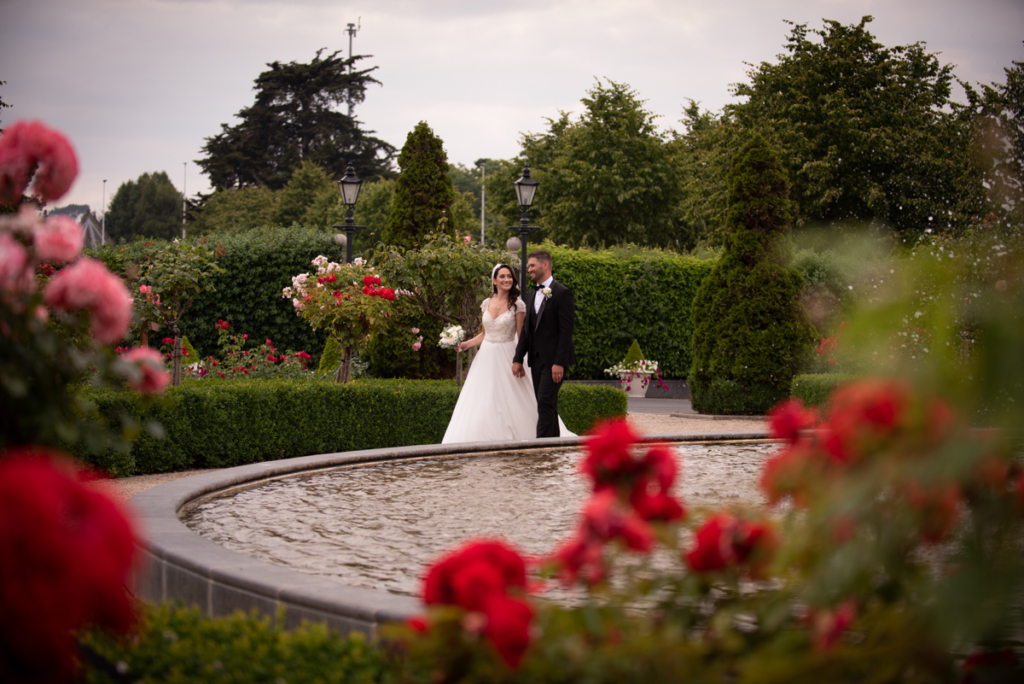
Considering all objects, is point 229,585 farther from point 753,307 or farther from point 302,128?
point 302,128

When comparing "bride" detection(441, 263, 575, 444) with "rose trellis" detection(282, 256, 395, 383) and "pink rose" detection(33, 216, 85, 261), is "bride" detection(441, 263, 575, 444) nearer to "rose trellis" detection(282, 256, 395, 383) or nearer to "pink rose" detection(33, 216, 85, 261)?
"rose trellis" detection(282, 256, 395, 383)

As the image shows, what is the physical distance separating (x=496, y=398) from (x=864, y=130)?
963 inches

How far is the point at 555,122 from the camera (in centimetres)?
3834

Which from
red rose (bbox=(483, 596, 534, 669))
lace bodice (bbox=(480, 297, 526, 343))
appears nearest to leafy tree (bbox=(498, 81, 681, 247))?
lace bodice (bbox=(480, 297, 526, 343))

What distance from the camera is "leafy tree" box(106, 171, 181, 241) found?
221 ft

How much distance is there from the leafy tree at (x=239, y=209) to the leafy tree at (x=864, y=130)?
76.5 ft

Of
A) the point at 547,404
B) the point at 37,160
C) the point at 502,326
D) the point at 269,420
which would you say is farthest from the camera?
the point at 502,326

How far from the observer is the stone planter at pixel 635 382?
2062 centimetres

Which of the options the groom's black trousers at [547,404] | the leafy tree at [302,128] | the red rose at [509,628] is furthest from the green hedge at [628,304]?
the leafy tree at [302,128]

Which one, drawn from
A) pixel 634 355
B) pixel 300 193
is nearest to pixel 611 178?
pixel 634 355

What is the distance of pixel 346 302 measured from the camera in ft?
36.7

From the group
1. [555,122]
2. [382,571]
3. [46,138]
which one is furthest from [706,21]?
[555,122]

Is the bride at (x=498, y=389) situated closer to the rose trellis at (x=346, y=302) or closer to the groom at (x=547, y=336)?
the groom at (x=547, y=336)

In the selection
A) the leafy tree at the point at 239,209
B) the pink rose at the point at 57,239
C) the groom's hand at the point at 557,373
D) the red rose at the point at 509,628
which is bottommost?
the red rose at the point at 509,628
